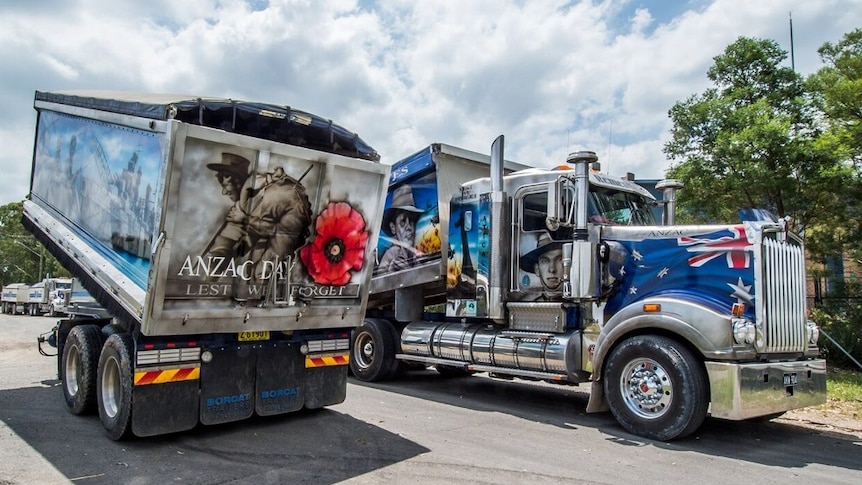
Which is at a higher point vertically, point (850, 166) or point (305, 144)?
point (850, 166)

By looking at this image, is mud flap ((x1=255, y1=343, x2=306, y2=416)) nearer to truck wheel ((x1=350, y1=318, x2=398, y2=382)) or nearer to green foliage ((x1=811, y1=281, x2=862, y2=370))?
truck wheel ((x1=350, y1=318, x2=398, y2=382))

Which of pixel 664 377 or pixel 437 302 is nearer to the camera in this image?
pixel 664 377

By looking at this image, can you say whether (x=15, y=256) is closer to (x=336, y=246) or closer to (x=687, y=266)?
(x=336, y=246)

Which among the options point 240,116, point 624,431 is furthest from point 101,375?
point 624,431

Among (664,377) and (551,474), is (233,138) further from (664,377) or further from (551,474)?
(664,377)

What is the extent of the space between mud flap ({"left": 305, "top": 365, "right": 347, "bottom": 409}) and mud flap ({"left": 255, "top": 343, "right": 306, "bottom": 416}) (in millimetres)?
97

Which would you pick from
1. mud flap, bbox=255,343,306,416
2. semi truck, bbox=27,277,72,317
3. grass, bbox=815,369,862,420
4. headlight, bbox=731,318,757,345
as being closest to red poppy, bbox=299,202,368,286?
mud flap, bbox=255,343,306,416

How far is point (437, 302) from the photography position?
10961mm

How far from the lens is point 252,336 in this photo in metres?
6.71

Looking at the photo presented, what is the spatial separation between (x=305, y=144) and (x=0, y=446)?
4208 mm

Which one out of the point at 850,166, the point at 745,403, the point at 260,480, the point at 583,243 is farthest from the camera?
the point at 850,166

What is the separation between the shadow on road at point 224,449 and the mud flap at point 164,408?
0.67ft

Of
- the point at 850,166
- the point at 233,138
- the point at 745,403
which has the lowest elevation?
the point at 745,403

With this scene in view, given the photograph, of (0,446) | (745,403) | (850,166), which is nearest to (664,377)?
(745,403)
